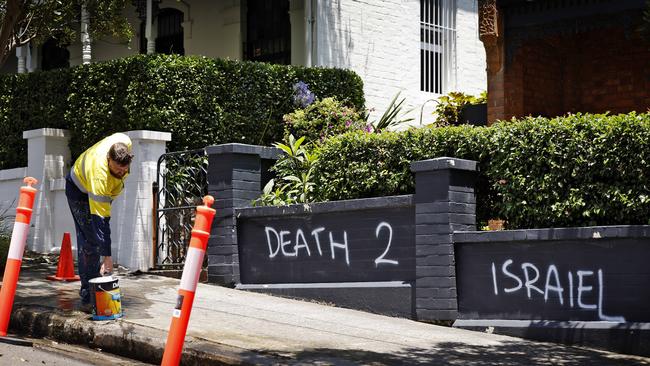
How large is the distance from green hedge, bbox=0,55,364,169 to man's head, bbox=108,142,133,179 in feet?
12.5

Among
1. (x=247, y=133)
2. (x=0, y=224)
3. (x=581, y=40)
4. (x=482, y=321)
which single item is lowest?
(x=482, y=321)

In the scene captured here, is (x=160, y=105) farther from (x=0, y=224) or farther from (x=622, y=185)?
(x=622, y=185)

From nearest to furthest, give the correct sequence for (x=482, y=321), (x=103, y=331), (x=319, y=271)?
(x=103, y=331), (x=482, y=321), (x=319, y=271)

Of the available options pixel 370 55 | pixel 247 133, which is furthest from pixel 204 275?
pixel 370 55

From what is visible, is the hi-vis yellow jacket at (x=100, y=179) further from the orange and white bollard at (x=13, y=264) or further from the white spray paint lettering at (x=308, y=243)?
the white spray paint lettering at (x=308, y=243)

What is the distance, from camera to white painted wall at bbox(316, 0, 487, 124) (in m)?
15.6

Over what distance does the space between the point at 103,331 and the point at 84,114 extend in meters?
5.61

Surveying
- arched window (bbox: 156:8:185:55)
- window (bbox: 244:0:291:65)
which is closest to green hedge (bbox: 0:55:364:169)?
window (bbox: 244:0:291:65)

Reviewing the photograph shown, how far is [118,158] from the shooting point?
809 centimetres

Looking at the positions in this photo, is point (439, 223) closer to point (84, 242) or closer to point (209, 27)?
point (84, 242)

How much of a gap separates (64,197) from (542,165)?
6892mm

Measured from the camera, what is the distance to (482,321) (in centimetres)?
880

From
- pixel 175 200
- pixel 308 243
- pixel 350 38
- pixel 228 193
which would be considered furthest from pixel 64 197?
pixel 350 38

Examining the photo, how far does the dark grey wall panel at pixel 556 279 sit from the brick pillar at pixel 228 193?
118 inches
